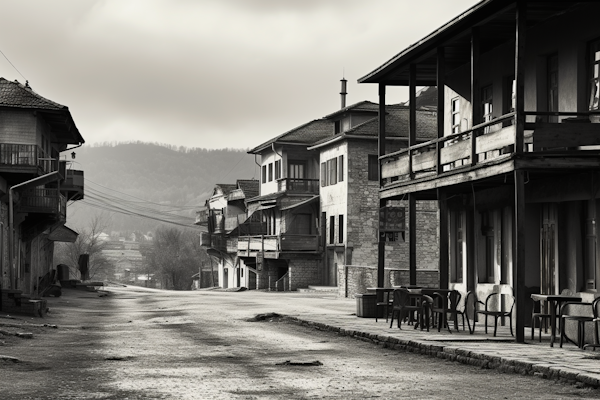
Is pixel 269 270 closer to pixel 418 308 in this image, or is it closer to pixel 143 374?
pixel 418 308

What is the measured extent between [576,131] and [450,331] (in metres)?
4.86

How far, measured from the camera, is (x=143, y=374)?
12547 mm

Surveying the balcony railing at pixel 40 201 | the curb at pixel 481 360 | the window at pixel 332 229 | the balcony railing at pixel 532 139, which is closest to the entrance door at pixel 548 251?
the balcony railing at pixel 532 139

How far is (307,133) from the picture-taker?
207 ft

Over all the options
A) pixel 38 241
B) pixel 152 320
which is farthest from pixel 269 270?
pixel 152 320

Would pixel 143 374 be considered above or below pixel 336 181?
below

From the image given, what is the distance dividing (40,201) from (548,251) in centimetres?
2434

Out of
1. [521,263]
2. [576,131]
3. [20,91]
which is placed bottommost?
[521,263]

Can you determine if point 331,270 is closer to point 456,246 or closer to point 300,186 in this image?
point 300,186

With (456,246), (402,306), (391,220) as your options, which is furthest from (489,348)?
(456,246)

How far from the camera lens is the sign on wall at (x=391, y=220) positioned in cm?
2408

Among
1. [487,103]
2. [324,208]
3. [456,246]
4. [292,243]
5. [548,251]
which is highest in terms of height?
[487,103]

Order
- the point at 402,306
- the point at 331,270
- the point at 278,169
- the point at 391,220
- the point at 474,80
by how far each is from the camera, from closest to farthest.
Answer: the point at 474,80 < the point at 402,306 < the point at 391,220 < the point at 331,270 < the point at 278,169

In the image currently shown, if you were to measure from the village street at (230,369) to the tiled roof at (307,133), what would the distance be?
39.6 m
